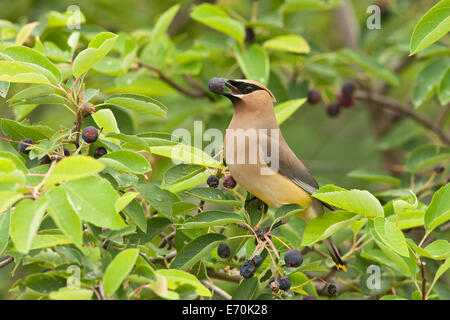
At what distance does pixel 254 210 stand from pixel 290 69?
2501 millimetres

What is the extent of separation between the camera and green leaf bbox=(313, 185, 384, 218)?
2383 millimetres

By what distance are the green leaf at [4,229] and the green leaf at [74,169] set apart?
13.7 inches

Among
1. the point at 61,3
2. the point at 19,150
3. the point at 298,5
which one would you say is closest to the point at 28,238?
the point at 19,150

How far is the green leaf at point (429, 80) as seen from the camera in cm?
429

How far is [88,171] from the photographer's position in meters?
1.93

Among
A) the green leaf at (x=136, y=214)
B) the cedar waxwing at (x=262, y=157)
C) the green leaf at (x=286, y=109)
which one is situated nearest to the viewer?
the green leaf at (x=136, y=214)

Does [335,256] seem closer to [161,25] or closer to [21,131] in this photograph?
[21,131]

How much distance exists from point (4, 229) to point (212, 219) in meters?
0.82

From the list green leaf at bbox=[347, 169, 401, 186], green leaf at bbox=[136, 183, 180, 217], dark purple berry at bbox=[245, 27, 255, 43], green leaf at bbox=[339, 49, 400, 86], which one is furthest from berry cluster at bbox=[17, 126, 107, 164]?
green leaf at bbox=[339, 49, 400, 86]

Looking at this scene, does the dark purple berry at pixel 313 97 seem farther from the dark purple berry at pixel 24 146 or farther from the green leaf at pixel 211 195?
the dark purple berry at pixel 24 146

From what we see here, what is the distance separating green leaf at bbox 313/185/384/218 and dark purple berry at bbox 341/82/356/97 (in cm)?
291

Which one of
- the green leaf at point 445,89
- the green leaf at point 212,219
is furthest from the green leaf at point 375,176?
the green leaf at point 212,219
